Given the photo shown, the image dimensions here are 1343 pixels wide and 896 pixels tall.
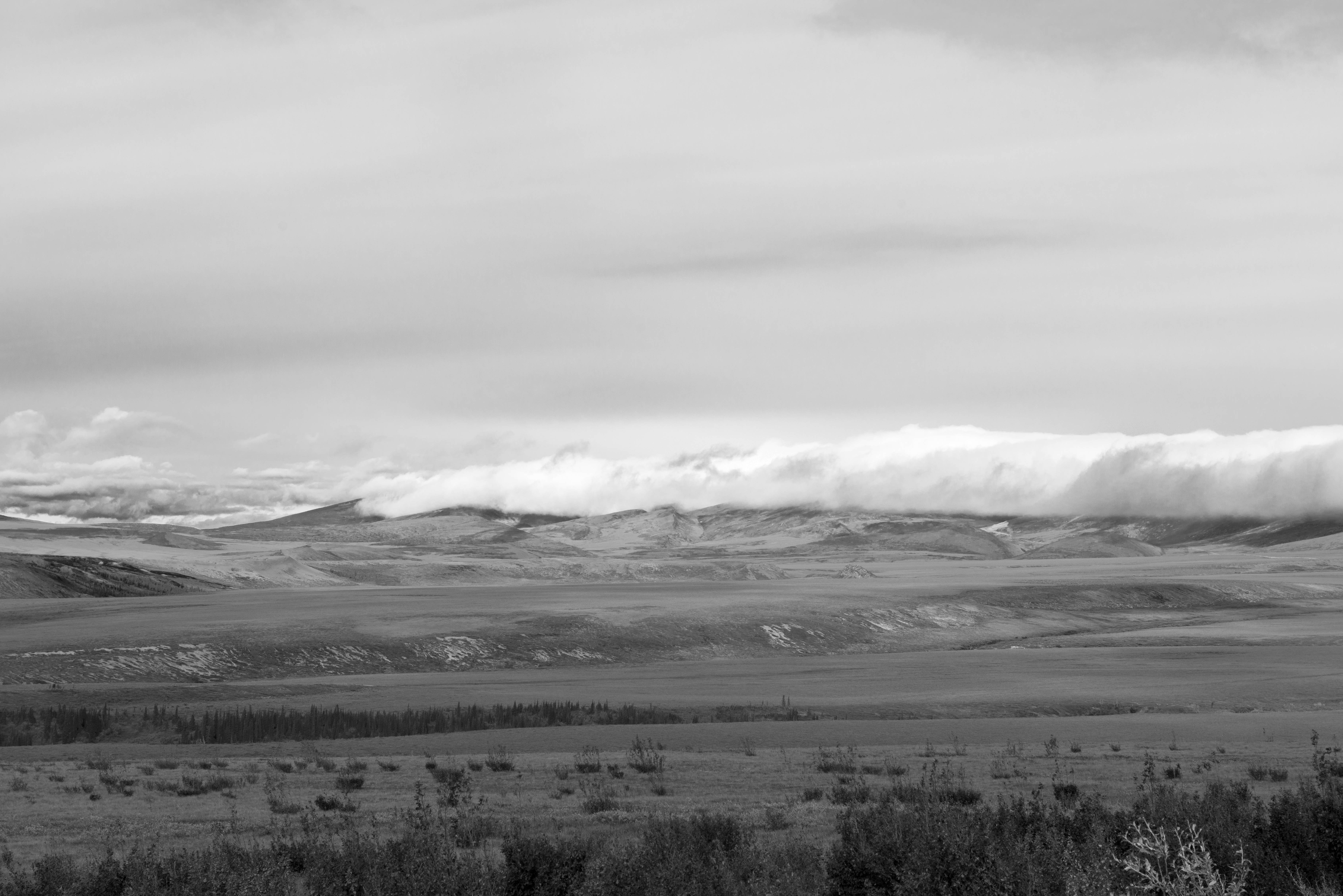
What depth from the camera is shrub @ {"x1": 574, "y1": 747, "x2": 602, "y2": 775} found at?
25.6m

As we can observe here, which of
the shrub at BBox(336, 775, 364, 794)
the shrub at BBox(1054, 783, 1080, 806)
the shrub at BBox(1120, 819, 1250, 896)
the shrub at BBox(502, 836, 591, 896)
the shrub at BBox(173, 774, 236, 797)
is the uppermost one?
the shrub at BBox(1120, 819, 1250, 896)

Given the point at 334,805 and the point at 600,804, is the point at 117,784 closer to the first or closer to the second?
the point at 334,805

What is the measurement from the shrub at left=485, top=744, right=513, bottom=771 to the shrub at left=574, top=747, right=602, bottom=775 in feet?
4.68

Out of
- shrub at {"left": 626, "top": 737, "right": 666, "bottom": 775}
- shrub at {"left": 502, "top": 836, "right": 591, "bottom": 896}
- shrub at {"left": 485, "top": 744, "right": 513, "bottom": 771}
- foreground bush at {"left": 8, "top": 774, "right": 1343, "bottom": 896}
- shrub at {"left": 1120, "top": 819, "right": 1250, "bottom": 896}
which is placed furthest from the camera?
shrub at {"left": 485, "top": 744, "right": 513, "bottom": 771}

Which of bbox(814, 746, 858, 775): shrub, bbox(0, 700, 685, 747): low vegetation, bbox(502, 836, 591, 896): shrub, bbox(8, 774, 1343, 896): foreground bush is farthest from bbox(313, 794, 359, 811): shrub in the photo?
bbox(0, 700, 685, 747): low vegetation

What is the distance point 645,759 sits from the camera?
27.0 metres

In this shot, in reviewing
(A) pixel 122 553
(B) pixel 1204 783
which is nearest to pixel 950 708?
(B) pixel 1204 783

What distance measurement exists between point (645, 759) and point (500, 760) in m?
3.25

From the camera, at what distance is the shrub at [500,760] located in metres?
26.5

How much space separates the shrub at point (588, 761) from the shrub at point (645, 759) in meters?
0.69

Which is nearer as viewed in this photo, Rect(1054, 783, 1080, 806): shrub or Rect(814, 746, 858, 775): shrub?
Rect(1054, 783, 1080, 806): shrub

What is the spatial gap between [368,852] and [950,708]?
110 feet

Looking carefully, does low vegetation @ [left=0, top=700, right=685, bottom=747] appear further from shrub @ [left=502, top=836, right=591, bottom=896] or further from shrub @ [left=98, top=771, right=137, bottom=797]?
shrub @ [left=502, top=836, right=591, bottom=896]

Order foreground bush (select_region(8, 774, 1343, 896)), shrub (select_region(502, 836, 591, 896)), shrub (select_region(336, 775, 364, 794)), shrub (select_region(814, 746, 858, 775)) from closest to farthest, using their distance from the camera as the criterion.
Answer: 1. foreground bush (select_region(8, 774, 1343, 896))
2. shrub (select_region(502, 836, 591, 896))
3. shrub (select_region(336, 775, 364, 794))
4. shrub (select_region(814, 746, 858, 775))
